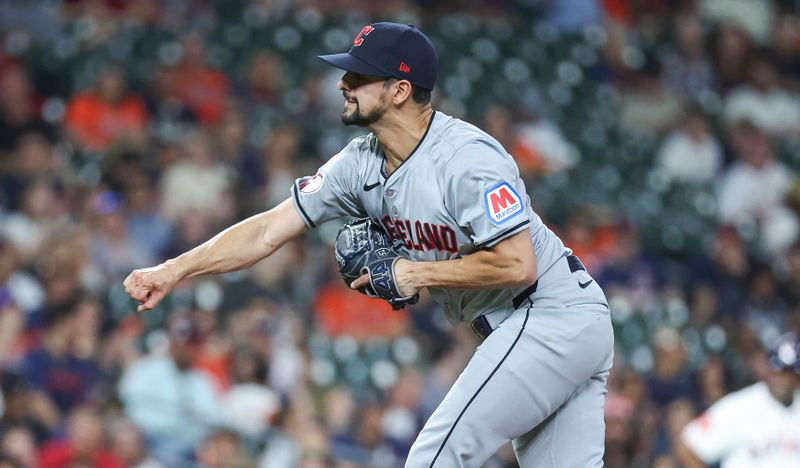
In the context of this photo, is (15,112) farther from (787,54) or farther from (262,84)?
(787,54)

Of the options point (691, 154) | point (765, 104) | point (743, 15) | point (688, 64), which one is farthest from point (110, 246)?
point (743, 15)

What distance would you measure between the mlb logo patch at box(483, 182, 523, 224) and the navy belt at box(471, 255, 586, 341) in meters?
0.32

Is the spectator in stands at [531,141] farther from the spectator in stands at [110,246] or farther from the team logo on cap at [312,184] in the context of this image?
the team logo on cap at [312,184]

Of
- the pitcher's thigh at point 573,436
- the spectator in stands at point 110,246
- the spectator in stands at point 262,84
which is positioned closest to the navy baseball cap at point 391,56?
the pitcher's thigh at point 573,436

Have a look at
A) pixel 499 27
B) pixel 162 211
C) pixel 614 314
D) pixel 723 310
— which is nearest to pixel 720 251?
pixel 723 310

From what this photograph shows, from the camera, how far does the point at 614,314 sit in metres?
9.02

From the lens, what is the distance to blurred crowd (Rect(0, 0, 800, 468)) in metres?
7.13

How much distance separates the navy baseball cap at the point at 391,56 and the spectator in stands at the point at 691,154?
745 cm

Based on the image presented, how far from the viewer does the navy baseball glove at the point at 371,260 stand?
12.6 feet

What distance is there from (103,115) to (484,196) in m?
5.67

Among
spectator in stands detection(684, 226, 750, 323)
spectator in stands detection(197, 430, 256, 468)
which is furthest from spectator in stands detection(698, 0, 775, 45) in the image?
spectator in stands detection(197, 430, 256, 468)

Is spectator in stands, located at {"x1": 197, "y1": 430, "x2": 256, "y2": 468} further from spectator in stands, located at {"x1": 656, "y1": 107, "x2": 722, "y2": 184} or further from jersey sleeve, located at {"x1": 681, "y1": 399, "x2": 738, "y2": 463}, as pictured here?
spectator in stands, located at {"x1": 656, "y1": 107, "x2": 722, "y2": 184}

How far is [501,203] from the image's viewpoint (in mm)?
3820

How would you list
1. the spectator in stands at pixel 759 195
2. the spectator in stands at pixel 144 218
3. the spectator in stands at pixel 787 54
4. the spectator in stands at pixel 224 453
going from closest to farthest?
the spectator in stands at pixel 224 453 < the spectator in stands at pixel 144 218 < the spectator in stands at pixel 759 195 < the spectator in stands at pixel 787 54
